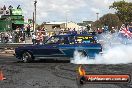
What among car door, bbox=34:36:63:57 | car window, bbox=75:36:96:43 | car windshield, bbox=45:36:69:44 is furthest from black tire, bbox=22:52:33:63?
car window, bbox=75:36:96:43

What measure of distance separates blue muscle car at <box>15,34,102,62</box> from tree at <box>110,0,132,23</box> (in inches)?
1834

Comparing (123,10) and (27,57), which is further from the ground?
(123,10)

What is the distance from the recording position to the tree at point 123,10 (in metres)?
67.4

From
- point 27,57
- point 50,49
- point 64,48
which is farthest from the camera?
point 27,57

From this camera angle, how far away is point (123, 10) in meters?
68.6

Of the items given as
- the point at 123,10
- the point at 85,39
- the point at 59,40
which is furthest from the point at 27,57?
the point at 123,10

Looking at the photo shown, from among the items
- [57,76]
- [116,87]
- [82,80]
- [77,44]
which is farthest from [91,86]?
[77,44]

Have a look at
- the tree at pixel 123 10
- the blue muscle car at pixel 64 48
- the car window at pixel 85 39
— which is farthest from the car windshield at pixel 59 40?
the tree at pixel 123 10

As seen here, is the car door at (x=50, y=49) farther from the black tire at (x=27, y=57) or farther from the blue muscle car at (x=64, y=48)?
the black tire at (x=27, y=57)

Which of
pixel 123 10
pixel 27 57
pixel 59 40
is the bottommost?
pixel 27 57

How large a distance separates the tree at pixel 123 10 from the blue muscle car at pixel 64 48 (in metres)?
46.6

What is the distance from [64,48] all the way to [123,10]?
49.9 meters

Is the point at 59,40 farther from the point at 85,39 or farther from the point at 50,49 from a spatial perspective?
the point at 85,39

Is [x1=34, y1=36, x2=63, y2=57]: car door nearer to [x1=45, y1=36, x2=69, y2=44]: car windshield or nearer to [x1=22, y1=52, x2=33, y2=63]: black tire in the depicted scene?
[x1=45, y1=36, x2=69, y2=44]: car windshield
